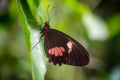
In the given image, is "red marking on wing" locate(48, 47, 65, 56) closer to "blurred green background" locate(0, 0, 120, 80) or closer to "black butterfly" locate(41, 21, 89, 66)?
"black butterfly" locate(41, 21, 89, 66)

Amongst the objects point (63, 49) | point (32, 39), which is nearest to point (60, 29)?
point (63, 49)

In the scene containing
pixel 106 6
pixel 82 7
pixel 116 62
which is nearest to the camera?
pixel 82 7

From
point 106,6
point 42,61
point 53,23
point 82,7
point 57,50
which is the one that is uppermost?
point 106,6

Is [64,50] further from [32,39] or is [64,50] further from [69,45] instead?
[32,39]

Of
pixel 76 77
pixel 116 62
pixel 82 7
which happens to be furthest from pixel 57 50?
pixel 116 62

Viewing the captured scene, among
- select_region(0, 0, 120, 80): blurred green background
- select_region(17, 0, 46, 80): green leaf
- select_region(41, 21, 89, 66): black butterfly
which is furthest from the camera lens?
select_region(0, 0, 120, 80): blurred green background

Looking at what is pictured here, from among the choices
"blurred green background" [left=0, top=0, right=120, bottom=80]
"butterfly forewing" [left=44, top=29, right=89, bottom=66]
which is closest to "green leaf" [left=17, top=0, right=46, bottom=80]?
"butterfly forewing" [left=44, top=29, right=89, bottom=66]

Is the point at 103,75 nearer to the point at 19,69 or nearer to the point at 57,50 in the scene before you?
the point at 19,69
